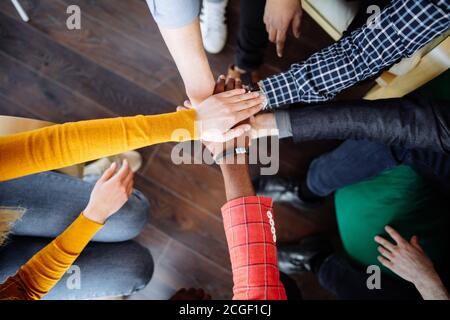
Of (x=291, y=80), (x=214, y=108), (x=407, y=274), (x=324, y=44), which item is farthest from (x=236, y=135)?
(x=324, y=44)

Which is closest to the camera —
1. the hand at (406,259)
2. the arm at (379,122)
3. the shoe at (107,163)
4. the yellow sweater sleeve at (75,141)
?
the yellow sweater sleeve at (75,141)

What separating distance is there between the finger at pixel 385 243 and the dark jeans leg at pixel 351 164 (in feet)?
0.64

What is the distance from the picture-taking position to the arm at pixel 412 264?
86cm

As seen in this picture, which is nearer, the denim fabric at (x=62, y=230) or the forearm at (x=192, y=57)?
the forearm at (x=192, y=57)

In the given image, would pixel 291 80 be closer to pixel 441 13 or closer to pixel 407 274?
pixel 441 13

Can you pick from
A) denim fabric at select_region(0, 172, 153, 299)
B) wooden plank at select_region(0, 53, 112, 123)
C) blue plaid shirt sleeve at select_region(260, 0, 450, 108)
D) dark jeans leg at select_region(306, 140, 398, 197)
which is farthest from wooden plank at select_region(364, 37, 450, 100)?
wooden plank at select_region(0, 53, 112, 123)

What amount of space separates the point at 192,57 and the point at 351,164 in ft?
1.90

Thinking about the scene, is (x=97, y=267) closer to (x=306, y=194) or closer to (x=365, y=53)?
(x=306, y=194)

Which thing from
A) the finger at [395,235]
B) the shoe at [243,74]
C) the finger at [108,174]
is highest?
the shoe at [243,74]

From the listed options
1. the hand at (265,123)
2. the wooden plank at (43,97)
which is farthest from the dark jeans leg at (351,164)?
the wooden plank at (43,97)

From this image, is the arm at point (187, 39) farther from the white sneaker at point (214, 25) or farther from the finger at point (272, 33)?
the white sneaker at point (214, 25)

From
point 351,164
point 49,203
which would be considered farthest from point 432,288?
point 49,203

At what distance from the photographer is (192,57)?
0.82 m

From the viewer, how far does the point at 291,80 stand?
2.94 feet
